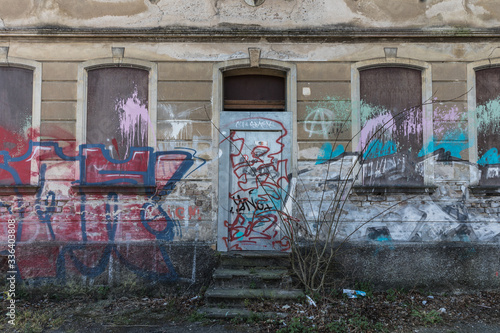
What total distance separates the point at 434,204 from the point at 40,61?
6.98m

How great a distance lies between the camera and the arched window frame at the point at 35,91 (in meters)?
6.25

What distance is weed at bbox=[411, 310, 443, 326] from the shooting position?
504 centimetres

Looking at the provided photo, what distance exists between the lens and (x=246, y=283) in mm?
5625

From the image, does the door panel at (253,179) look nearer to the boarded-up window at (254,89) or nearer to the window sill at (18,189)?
the boarded-up window at (254,89)

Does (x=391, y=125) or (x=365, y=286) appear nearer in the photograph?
(x=365, y=286)

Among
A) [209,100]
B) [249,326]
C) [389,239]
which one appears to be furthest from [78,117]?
[389,239]

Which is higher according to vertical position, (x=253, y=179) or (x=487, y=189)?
(x=253, y=179)

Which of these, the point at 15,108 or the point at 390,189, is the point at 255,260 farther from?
the point at 15,108

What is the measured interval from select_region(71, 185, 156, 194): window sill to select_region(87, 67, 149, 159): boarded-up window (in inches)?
20.8

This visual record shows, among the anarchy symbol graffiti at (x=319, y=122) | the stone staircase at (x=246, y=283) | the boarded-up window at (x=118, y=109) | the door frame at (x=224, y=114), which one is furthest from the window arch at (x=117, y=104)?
the anarchy symbol graffiti at (x=319, y=122)

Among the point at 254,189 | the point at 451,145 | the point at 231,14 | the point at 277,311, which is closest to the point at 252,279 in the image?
the point at 277,311

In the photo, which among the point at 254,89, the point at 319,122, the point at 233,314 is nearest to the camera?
the point at 233,314

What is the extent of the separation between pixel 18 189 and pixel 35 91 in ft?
5.41

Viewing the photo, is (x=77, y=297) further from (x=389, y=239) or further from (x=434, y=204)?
(x=434, y=204)
